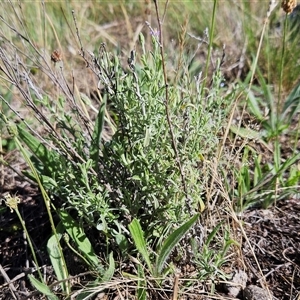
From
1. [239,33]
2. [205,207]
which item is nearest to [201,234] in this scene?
[205,207]

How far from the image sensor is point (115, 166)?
131 cm

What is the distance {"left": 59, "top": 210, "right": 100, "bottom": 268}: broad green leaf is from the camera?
125 centimetres

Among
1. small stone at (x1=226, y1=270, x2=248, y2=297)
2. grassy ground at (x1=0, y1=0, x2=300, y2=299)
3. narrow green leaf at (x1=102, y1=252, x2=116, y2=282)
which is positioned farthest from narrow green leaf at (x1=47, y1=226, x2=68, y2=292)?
small stone at (x1=226, y1=270, x2=248, y2=297)

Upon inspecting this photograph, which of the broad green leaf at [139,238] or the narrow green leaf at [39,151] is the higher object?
the narrow green leaf at [39,151]

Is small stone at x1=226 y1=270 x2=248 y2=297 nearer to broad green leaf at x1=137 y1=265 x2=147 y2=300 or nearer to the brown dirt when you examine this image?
the brown dirt

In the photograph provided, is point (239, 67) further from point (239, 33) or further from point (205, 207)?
point (205, 207)

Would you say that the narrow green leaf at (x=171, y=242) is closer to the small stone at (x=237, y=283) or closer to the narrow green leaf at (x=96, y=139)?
the small stone at (x=237, y=283)

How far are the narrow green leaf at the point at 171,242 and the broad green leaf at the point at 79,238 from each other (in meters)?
0.16

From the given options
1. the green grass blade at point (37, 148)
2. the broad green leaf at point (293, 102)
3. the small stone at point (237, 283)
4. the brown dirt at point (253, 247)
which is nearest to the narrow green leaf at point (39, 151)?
the green grass blade at point (37, 148)

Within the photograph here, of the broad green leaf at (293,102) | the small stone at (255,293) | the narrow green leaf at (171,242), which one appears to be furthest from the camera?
the broad green leaf at (293,102)

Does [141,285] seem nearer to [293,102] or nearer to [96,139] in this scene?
[96,139]

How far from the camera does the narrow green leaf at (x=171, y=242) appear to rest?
109 centimetres

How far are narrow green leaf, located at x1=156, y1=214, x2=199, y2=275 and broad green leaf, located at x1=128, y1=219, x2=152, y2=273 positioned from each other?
3 centimetres

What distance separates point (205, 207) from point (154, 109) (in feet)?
1.03
